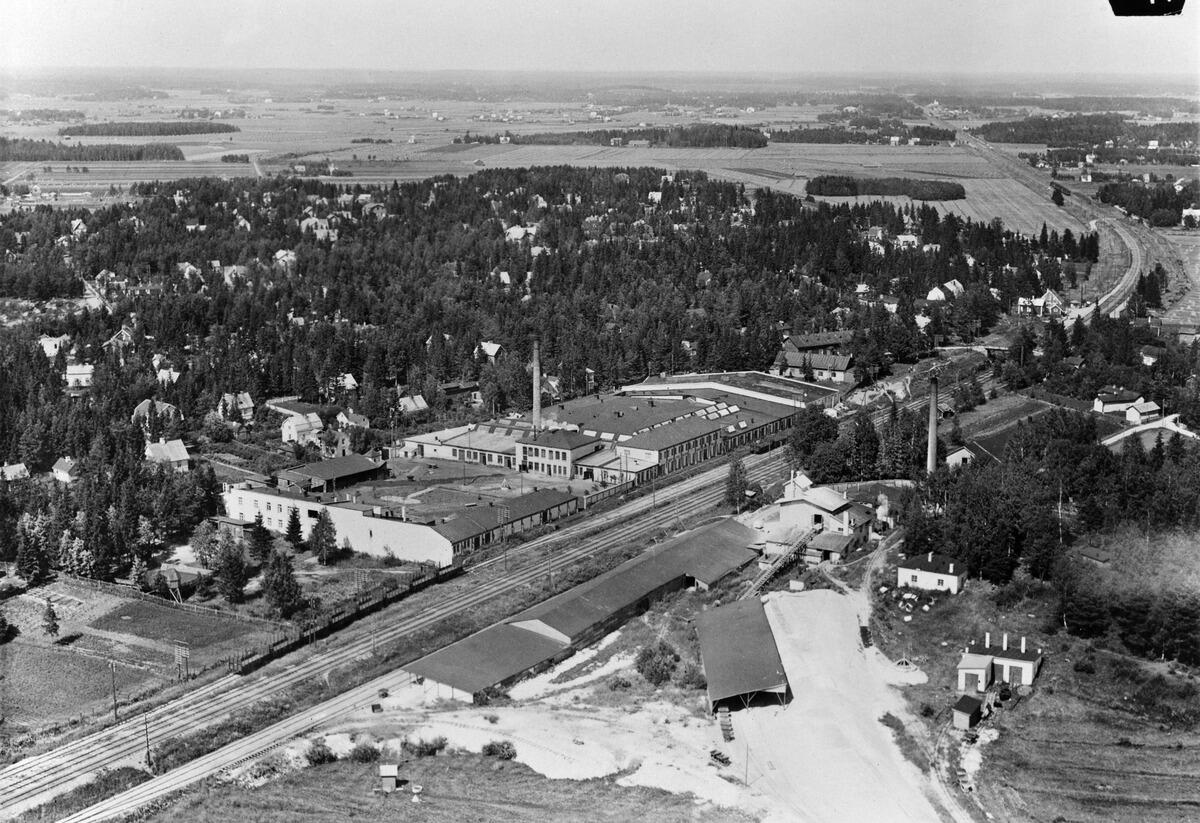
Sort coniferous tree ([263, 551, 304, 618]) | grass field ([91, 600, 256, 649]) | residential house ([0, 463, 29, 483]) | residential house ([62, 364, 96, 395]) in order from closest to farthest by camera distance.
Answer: grass field ([91, 600, 256, 649]) < coniferous tree ([263, 551, 304, 618]) < residential house ([0, 463, 29, 483]) < residential house ([62, 364, 96, 395])

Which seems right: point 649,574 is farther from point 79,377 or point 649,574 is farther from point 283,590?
point 79,377

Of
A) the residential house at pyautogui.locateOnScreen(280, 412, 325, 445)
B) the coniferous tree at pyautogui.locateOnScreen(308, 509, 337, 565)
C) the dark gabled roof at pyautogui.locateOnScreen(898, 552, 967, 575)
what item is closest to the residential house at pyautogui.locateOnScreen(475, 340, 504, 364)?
the residential house at pyautogui.locateOnScreen(280, 412, 325, 445)

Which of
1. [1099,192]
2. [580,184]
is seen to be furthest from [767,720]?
[1099,192]

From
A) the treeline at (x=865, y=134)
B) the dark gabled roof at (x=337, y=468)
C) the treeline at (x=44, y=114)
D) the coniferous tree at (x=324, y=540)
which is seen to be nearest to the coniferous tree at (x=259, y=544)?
the coniferous tree at (x=324, y=540)

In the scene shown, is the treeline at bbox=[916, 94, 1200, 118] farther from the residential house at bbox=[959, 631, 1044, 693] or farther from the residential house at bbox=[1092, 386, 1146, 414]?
the residential house at bbox=[959, 631, 1044, 693]

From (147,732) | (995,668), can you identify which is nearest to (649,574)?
(995,668)

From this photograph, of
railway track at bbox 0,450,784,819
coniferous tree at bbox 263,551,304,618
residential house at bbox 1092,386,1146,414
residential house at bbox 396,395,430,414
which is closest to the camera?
railway track at bbox 0,450,784,819

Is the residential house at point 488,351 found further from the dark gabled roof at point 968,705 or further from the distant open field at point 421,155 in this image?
the distant open field at point 421,155
